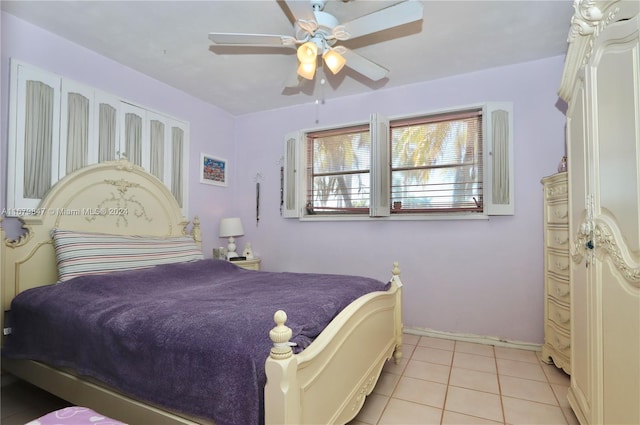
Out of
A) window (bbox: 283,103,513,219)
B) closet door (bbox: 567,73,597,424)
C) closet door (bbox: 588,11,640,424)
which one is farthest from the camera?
window (bbox: 283,103,513,219)

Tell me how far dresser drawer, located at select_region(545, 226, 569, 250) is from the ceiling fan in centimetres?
179

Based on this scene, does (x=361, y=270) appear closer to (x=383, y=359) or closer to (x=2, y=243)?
(x=383, y=359)

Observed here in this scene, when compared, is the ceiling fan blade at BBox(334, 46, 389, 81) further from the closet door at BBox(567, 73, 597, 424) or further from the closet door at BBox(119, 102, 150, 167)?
the closet door at BBox(119, 102, 150, 167)

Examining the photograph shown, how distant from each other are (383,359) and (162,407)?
134 centimetres

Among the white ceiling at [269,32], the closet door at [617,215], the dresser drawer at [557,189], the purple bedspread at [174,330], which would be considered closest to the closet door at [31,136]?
the white ceiling at [269,32]

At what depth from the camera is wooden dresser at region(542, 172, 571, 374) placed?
7.40 ft

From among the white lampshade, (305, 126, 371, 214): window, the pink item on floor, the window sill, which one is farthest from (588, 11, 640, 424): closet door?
the white lampshade

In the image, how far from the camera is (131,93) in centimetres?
296

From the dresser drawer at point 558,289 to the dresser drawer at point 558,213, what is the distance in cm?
43

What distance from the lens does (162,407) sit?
1.35 metres

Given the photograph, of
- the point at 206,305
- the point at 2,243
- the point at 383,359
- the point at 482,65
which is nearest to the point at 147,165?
the point at 2,243

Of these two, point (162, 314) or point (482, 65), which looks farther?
point (482, 65)

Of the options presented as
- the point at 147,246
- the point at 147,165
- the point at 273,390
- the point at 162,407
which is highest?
the point at 147,165

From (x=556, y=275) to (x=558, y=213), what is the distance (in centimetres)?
46
